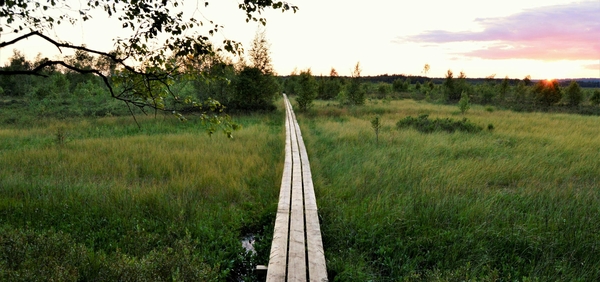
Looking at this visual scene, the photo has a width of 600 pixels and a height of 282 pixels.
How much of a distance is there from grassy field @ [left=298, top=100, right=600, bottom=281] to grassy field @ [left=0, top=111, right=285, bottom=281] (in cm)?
120

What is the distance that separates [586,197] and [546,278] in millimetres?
3345

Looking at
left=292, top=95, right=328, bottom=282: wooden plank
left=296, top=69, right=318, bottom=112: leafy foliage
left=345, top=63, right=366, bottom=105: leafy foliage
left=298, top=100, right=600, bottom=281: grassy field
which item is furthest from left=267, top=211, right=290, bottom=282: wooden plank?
left=345, top=63, right=366, bottom=105: leafy foliage

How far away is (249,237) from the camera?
14.7 feet

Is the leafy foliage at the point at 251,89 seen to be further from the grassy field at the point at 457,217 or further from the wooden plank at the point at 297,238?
the wooden plank at the point at 297,238

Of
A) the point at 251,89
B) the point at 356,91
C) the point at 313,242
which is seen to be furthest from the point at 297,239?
the point at 356,91

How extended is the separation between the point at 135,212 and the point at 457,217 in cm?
493

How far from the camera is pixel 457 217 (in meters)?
4.75

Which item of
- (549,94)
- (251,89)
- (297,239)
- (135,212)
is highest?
(549,94)

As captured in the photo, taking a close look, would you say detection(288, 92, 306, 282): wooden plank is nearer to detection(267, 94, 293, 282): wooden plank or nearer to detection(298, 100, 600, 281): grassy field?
detection(267, 94, 293, 282): wooden plank

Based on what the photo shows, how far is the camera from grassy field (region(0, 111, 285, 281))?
3223mm

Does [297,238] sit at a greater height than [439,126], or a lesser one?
lesser

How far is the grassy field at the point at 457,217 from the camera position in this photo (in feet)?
11.8

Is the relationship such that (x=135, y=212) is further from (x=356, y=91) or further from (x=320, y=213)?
(x=356, y=91)

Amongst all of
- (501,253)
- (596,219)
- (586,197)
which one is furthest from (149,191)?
(586,197)
